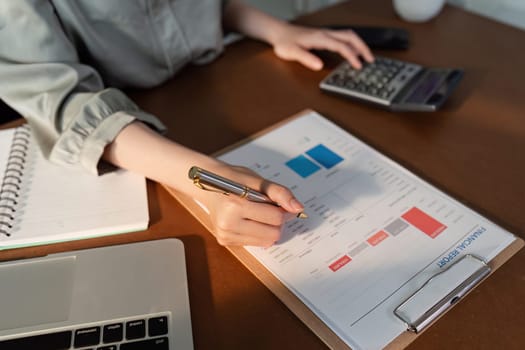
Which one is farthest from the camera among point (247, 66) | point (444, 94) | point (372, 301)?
point (247, 66)

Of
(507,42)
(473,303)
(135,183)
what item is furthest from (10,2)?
(507,42)

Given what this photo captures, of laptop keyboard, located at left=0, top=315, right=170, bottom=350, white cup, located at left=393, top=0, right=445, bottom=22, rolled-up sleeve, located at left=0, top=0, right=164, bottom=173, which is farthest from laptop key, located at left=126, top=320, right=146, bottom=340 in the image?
white cup, located at left=393, top=0, right=445, bottom=22

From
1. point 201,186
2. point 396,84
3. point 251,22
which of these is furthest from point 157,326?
point 251,22

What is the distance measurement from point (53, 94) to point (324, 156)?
333 millimetres

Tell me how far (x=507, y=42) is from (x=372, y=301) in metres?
0.55

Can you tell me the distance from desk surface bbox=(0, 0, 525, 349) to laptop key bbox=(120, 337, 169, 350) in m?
0.03

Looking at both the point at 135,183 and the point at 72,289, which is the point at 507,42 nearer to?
the point at 135,183

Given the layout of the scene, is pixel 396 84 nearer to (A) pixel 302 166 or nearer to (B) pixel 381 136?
(B) pixel 381 136

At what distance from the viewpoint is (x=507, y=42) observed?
31.5 inches

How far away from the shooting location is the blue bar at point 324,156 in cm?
60

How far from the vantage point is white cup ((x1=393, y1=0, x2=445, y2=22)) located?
835mm

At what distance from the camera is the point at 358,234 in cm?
52

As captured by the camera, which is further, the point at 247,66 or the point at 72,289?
the point at 247,66

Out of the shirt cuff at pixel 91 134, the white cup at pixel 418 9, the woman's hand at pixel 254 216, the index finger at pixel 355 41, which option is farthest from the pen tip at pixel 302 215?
the white cup at pixel 418 9
